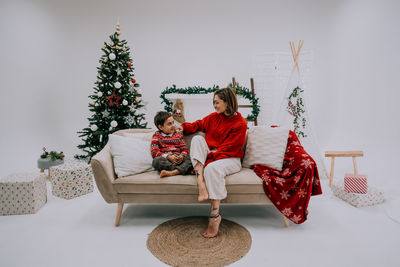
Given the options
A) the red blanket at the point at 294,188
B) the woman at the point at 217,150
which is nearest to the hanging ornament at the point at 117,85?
the woman at the point at 217,150

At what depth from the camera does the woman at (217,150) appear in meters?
Result: 2.04

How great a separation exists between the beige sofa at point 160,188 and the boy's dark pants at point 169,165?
91 mm

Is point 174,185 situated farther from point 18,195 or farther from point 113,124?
point 113,124

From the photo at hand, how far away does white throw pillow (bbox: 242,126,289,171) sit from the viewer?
240 centimetres

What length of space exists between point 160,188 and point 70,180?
1382mm

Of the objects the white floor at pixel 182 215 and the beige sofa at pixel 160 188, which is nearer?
the white floor at pixel 182 215

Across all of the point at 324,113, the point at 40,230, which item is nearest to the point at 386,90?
the point at 324,113

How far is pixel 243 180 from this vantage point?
7.10 feet

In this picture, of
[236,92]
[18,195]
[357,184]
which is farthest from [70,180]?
[357,184]

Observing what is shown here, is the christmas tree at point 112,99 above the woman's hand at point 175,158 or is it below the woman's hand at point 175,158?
above

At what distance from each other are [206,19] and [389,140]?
→ 3.78m

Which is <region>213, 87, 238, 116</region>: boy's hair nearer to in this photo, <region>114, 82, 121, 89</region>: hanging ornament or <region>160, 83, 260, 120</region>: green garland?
<region>160, 83, 260, 120</region>: green garland

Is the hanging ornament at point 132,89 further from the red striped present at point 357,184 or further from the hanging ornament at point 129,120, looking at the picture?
the red striped present at point 357,184

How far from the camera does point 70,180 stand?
9.52ft
